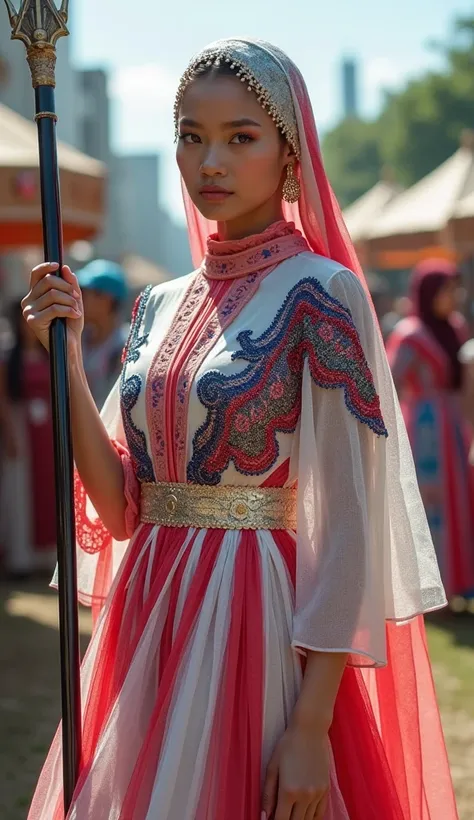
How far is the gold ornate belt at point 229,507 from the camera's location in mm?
2061

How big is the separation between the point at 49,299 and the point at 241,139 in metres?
0.41

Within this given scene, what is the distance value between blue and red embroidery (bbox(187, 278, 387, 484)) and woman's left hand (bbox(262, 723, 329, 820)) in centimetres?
43

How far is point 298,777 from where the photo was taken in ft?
6.08

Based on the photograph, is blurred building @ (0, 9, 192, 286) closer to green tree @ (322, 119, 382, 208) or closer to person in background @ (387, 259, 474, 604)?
person in background @ (387, 259, 474, 604)

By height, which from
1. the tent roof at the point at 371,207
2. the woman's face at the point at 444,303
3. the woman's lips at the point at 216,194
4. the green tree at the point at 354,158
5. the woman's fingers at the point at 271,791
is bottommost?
the woman's fingers at the point at 271,791

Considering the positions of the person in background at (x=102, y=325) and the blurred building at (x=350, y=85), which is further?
the blurred building at (x=350, y=85)

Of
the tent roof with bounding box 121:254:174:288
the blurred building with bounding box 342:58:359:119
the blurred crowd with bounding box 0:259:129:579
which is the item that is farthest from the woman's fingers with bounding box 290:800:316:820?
the blurred building with bounding box 342:58:359:119

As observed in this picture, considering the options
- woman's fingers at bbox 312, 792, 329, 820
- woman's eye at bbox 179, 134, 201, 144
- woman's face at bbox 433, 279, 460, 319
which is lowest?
woman's fingers at bbox 312, 792, 329, 820

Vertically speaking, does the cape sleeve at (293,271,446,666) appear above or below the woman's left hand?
above

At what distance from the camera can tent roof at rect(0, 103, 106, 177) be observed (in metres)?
5.80

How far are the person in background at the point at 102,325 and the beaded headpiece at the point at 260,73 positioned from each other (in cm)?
486

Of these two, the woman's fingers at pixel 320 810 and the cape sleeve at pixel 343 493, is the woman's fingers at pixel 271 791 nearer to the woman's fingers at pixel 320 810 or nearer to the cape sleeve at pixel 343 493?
the woman's fingers at pixel 320 810

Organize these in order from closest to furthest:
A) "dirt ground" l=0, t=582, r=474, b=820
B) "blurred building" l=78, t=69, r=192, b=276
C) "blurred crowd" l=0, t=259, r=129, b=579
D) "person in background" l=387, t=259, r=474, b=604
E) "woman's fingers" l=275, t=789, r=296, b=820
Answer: "woman's fingers" l=275, t=789, r=296, b=820 → "dirt ground" l=0, t=582, r=474, b=820 → "person in background" l=387, t=259, r=474, b=604 → "blurred crowd" l=0, t=259, r=129, b=579 → "blurred building" l=78, t=69, r=192, b=276

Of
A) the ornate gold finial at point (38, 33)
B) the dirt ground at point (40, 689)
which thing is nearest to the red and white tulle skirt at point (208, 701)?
the ornate gold finial at point (38, 33)
